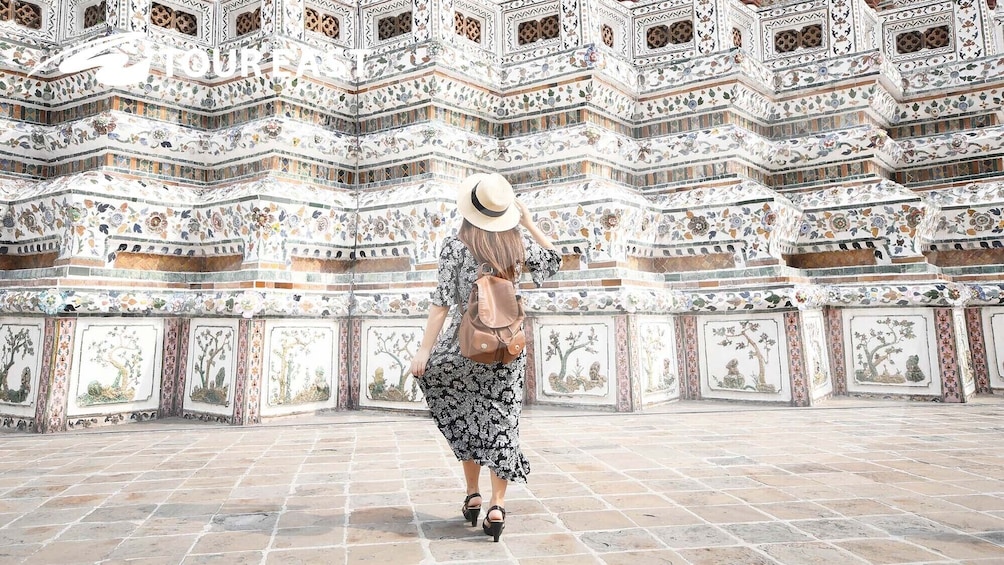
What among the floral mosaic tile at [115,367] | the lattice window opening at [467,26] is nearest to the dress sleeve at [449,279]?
the floral mosaic tile at [115,367]

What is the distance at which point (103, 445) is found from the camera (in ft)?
14.8

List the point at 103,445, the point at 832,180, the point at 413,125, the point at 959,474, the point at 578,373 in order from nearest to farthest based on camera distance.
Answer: the point at 959,474
the point at 103,445
the point at 578,373
the point at 413,125
the point at 832,180

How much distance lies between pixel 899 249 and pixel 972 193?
121 cm

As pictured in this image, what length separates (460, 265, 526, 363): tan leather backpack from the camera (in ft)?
8.53

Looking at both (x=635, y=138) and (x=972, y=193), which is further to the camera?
(x=635, y=138)

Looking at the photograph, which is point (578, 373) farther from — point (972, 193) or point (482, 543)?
point (972, 193)

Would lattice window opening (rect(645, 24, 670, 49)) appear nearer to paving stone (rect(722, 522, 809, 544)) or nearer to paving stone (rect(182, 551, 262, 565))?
paving stone (rect(722, 522, 809, 544))

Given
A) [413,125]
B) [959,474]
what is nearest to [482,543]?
[959,474]

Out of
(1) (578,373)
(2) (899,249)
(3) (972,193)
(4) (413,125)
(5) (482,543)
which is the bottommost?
(5) (482,543)

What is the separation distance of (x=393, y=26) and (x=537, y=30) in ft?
4.92

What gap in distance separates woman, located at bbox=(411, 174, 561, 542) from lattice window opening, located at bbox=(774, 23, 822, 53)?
5.93 m

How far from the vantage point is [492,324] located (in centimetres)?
261

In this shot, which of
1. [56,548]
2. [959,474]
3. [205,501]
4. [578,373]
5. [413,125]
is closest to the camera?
[56,548]

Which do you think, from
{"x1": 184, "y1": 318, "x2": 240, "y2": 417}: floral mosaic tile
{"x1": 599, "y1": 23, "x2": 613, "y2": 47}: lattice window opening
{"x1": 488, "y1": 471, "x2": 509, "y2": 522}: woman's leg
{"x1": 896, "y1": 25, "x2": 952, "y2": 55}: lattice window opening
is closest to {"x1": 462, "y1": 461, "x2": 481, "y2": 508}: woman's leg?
{"x1": 488, "y1": 471, "x2": 509, "y2": 522}: woman's leg
